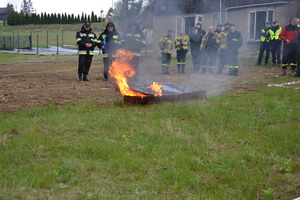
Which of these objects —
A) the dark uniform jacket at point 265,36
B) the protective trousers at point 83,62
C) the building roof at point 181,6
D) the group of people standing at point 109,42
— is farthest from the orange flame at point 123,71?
the dark uniform jacket at point 265,36

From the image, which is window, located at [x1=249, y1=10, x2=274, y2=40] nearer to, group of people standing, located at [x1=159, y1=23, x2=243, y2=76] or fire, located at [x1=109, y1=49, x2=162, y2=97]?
group of people standing, located at [x1=159, y1=23, x2=243, y2=76]

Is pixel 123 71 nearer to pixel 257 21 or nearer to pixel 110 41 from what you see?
pixel 110 41

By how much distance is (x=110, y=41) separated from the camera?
41.1 ft

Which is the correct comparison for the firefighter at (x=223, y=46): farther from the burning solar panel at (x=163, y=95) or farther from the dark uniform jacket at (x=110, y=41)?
the burning solar panel at (x=163, y=95)

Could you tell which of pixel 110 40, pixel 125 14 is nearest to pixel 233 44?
pixel 110 40

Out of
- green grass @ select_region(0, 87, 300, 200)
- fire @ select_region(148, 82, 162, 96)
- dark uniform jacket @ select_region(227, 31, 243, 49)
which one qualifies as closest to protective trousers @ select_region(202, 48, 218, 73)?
dark uniform jacket @ select_region(227, 31, 243, 49)

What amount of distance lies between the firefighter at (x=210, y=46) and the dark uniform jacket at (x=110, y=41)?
4.96 m

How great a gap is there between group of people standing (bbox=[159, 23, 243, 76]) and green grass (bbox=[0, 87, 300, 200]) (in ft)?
24.4

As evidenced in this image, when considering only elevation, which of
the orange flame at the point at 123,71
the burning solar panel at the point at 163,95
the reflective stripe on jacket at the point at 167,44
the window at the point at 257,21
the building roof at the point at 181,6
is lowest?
the burning solar panel at the point at 163,95

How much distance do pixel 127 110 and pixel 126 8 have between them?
3405 millimetres

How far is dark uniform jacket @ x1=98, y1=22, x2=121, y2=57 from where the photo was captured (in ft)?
40.7

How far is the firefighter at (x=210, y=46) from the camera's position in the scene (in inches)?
617

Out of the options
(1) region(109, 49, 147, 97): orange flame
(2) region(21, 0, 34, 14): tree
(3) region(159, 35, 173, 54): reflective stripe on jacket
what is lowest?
(1) region(109, 49, 147, 97): orange flame

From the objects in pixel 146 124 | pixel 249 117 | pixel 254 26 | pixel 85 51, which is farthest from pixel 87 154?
pixel 254 26
